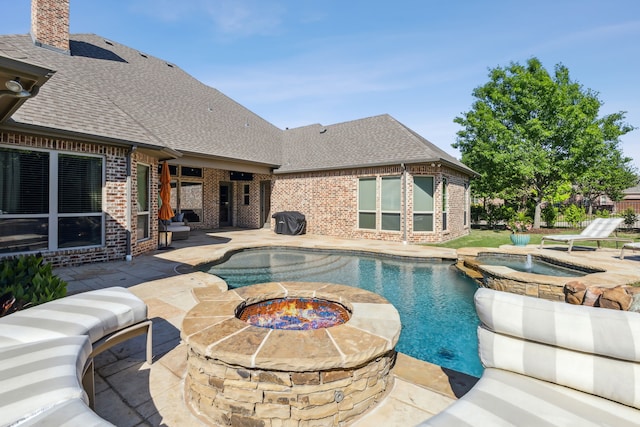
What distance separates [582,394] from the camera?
1824 millimetres

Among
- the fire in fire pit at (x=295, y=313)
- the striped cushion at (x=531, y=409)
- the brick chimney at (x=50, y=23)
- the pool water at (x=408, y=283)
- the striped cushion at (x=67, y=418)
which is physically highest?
the brick chimney at (x=50, y=23)

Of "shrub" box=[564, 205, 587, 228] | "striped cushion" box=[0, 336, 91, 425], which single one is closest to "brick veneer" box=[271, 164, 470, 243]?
"shrub" box=[564, 205, 587, 228]

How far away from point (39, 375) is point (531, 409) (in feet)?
9.32

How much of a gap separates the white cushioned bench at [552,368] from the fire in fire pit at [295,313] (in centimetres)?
165

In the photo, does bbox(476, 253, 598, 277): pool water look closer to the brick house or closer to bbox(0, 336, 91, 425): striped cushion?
the brick house

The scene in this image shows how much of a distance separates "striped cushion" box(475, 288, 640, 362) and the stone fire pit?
35.1 inches

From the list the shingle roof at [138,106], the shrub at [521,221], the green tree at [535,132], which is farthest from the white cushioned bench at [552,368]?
the green tree at [535,132]

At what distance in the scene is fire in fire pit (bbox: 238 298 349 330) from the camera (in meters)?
3.36

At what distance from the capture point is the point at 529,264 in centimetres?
812

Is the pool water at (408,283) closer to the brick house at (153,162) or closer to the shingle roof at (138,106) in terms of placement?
the brick house at (153,162)

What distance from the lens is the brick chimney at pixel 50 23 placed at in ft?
30.3

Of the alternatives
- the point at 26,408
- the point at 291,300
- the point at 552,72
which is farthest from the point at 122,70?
the point at 552,72

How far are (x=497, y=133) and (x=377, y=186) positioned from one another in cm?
1077

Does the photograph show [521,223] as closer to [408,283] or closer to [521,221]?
[521,221]
